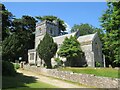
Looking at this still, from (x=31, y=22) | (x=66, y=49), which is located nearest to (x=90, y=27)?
(x=31, y=22)

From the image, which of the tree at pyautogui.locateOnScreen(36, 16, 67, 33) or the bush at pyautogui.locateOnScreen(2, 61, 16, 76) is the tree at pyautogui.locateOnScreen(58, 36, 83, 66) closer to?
the bush at pyautogui.locateOnScreen(2, 61, 16, 76)

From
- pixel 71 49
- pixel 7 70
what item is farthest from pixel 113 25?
pixel 71 49

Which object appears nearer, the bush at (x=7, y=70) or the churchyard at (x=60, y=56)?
the churchyard at (x=60, y=56)

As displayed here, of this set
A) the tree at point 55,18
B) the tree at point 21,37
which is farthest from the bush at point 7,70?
the tree at point 55,18

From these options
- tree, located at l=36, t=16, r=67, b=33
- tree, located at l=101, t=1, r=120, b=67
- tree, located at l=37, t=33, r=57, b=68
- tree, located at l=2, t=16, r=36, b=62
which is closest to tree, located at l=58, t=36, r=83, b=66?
tree, located at l=37, t=33, r=57, b=68

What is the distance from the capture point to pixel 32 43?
75.5m

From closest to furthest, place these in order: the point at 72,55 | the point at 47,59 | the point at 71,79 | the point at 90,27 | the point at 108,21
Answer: the point at 71,79, the point at 108,21, the point at 47,59, the point at 72,55, the point at 90,27

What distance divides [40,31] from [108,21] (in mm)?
40657

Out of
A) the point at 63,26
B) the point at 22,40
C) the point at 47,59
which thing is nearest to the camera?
the point at 47,59

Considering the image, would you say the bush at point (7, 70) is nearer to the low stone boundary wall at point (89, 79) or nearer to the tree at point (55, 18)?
the low stone boundary wall at point (89, 79)

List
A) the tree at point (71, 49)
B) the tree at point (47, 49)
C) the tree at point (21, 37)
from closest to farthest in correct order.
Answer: the tree at point (47, 49)
the tree at point (71, 49)
the tree at point (21, 37)

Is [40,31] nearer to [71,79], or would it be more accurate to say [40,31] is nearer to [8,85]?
[71,79]

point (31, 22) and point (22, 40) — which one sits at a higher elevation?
point (31, 22)

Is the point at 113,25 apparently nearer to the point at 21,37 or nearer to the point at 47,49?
the point at 47,49
